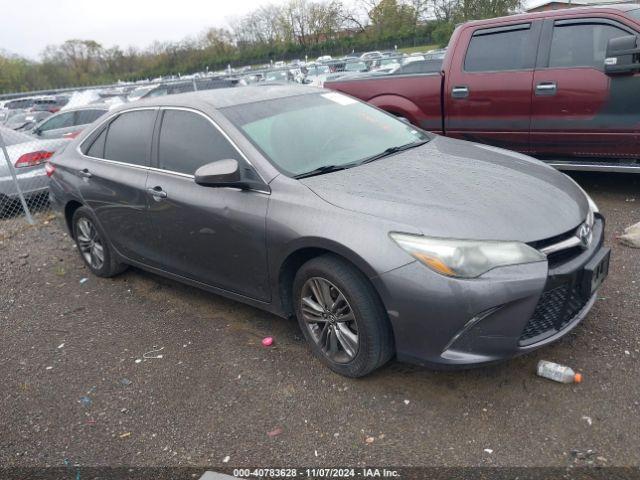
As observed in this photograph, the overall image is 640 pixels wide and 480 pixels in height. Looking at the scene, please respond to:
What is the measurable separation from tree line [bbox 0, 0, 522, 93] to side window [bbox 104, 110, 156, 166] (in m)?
41.5

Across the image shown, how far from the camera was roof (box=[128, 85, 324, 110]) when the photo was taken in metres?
3.82

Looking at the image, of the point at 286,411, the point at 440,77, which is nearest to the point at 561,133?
the point at 440,77

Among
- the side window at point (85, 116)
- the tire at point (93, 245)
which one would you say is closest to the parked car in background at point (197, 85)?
the side window at point (85, 116)

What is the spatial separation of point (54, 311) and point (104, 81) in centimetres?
6836

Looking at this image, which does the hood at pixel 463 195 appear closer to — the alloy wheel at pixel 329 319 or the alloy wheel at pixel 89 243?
the alloy wheel at pixel 329 319

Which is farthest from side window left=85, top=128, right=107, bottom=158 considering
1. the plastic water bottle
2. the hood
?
the plastic water bottle

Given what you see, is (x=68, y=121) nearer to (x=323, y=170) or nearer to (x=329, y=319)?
(x=323, y=170)

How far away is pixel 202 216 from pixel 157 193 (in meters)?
0.54

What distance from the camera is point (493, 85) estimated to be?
5.84 m

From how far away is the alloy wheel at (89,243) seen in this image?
493 centimetres

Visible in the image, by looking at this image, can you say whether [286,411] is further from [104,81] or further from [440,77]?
[104,81]

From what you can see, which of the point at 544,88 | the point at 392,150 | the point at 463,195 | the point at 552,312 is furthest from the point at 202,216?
the point at 544,88

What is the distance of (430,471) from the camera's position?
2.44 metres

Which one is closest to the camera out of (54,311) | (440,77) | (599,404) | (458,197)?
(599,404)
